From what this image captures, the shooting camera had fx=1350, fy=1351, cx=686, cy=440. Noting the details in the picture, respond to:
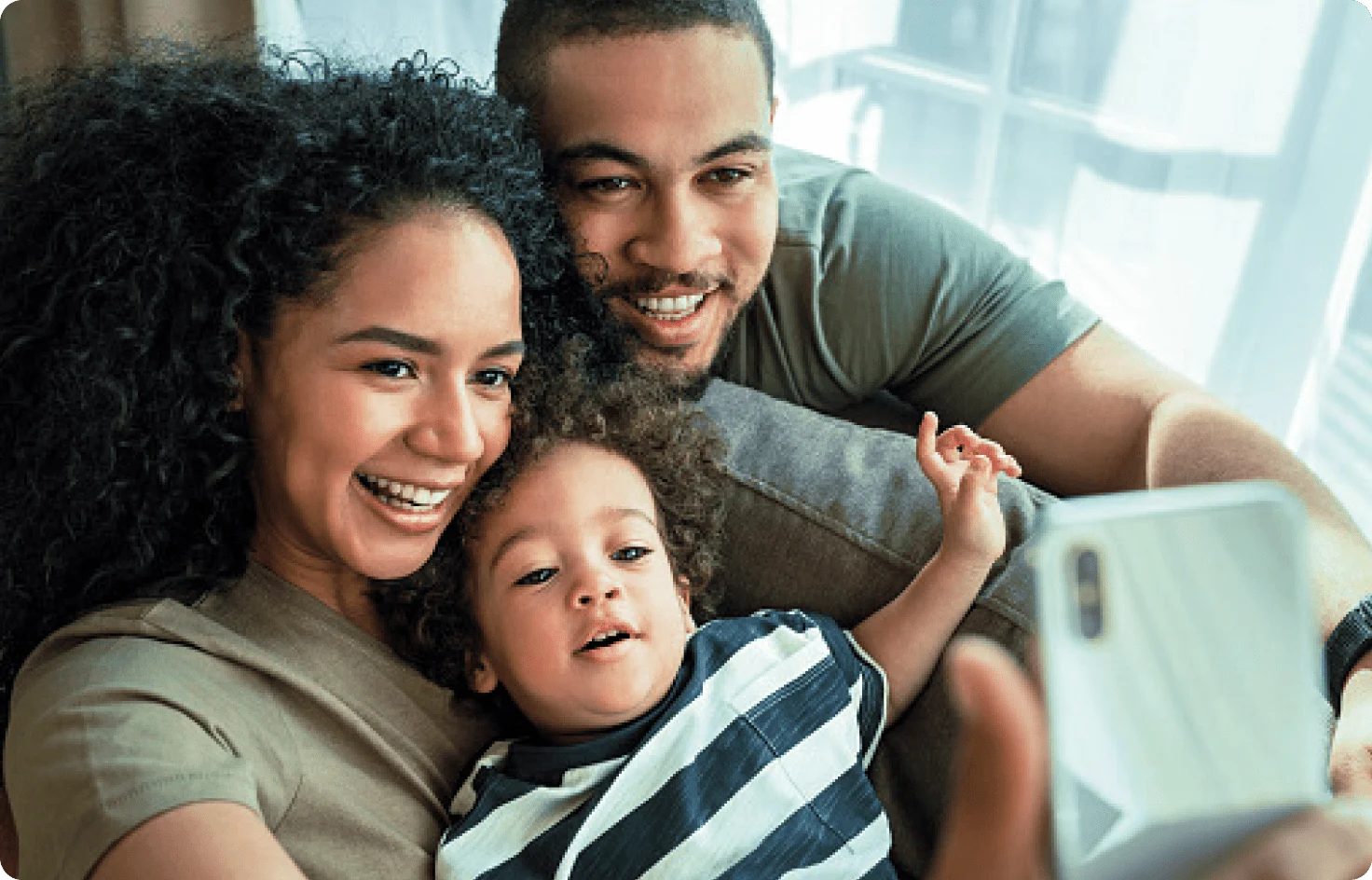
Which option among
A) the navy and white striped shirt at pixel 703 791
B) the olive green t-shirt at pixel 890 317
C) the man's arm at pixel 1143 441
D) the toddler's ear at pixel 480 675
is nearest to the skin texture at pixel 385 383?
the toddler's ear at pixel 480 675

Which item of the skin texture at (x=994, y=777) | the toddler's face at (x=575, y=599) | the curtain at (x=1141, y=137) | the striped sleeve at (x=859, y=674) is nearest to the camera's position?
the skin texture at (x=994, y=777)

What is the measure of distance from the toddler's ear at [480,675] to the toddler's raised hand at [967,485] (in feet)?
1.49

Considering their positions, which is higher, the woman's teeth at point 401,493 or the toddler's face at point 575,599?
the woman's teeth at point 401,493

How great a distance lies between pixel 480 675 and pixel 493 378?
0.27 m

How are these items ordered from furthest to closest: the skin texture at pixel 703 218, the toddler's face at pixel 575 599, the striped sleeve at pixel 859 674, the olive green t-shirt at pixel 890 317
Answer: the olive green t-shirt at pixel 890 317, the skin texture at pixel 703 218, the striped sleeve at pixel 859 674, the toddler's face at pixel 575 599

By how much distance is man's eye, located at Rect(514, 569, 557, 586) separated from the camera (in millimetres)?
1197

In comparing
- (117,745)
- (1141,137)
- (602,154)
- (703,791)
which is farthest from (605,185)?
(1141,137)

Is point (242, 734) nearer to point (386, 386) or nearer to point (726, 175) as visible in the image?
point (386, 386)

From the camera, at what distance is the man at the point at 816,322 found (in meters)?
1.40

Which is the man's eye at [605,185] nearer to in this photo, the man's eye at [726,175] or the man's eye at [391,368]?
the man's eye at [726,175]

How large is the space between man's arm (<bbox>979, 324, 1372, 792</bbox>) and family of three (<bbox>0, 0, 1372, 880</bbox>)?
0.02 meters

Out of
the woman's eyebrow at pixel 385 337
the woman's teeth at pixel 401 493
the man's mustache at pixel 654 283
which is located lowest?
the woman's teeth at pixel 401 493

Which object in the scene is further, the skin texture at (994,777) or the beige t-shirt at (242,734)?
the beige t-shirt at (242,734)

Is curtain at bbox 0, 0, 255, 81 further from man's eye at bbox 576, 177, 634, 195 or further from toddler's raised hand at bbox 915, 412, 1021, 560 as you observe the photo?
toddler's raised hand at bbox 915, 412, 1021, 560
